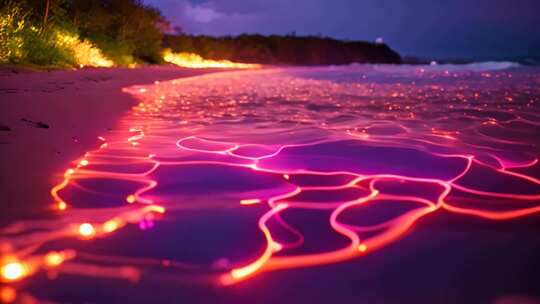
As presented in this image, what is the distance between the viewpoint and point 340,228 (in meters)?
1.52

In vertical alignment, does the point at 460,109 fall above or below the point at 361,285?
above

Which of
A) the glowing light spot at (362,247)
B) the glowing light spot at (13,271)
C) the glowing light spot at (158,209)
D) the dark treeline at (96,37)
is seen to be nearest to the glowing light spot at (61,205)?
the glowing light spot at (158,209)

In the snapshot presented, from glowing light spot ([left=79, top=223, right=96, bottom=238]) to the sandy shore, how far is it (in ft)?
0.83

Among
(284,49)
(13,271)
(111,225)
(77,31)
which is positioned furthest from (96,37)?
(284,49)

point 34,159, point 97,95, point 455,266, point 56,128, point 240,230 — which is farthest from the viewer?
point 97,95

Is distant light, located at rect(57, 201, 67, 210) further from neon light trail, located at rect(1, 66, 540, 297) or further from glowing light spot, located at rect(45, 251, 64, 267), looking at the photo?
glowing light spot, located at rect(45, 251, 64, 267)

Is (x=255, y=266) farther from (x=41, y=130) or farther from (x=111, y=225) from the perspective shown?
(x=41, y=130)

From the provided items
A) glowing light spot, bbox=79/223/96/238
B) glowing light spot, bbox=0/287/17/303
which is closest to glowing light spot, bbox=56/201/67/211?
glowing light spot, bbox=79/223/96/238

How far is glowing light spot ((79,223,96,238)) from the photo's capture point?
143 centimetres

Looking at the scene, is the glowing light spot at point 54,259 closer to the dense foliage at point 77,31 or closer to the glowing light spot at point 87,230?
the glowing light spot at point 87,230

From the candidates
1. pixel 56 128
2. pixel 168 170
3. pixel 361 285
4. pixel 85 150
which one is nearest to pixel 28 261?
pixel 361 285

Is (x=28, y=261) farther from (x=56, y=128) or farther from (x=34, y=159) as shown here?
(x=56, y=128)

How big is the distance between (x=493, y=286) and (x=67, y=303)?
1128 mm

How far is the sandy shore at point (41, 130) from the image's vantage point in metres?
1.81
